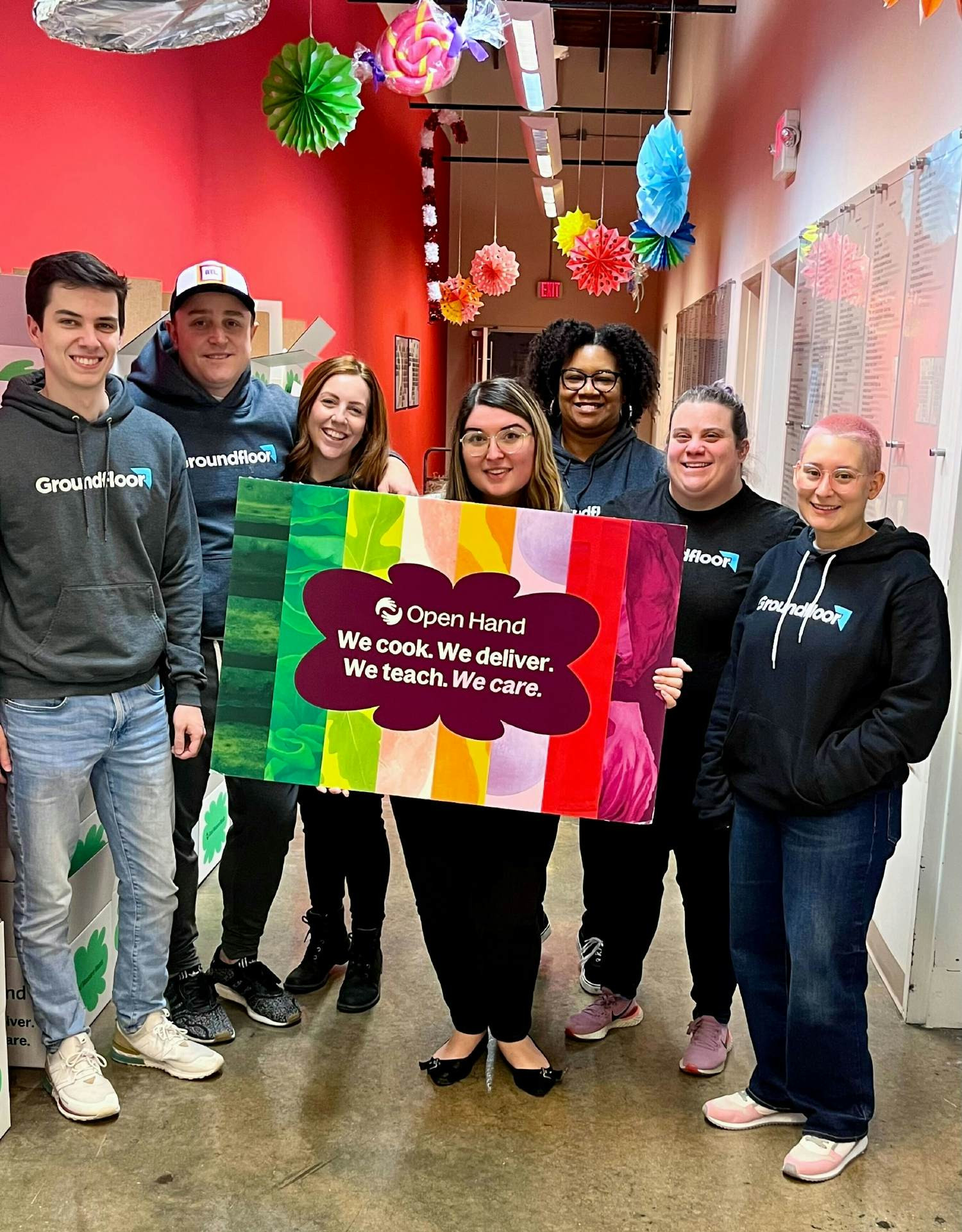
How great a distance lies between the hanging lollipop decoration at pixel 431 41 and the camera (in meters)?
4.65

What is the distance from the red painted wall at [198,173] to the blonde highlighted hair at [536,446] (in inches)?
68.7

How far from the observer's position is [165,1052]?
2453 millimetres

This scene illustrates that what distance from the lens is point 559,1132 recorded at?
90.9 inches

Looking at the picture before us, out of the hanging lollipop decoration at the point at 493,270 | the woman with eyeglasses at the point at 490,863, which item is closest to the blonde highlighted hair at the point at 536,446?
the woman with eyeglasses at the point at 490,863

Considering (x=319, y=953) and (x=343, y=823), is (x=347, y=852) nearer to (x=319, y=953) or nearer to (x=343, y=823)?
(x=343, y=823)

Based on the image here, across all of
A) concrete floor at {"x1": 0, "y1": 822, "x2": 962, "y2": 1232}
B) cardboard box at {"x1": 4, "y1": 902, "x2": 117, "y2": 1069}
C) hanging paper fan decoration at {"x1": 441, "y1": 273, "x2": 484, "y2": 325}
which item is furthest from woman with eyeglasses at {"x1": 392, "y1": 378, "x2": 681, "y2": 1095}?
hanging paper fan decoration at {"x1": 441, "y1": 273, "x2": 484, "y2": 325}

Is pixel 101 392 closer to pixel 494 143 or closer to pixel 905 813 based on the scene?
pixel 905 813

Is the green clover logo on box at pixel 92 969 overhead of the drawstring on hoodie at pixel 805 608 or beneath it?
beneath

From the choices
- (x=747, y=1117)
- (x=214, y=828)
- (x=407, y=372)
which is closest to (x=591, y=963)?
(x=747, y=1117)

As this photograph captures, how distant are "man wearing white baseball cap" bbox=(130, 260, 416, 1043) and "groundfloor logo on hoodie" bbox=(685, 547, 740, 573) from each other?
0.69m

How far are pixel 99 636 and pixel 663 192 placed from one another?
5.47m

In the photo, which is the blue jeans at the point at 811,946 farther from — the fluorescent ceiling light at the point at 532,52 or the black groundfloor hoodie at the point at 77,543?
the fluorescent ceiling light at the point at 532,52

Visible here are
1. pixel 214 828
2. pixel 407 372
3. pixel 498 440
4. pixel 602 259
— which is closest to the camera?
pixel 498 440

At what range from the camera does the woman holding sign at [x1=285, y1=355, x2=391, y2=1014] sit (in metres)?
2.48
